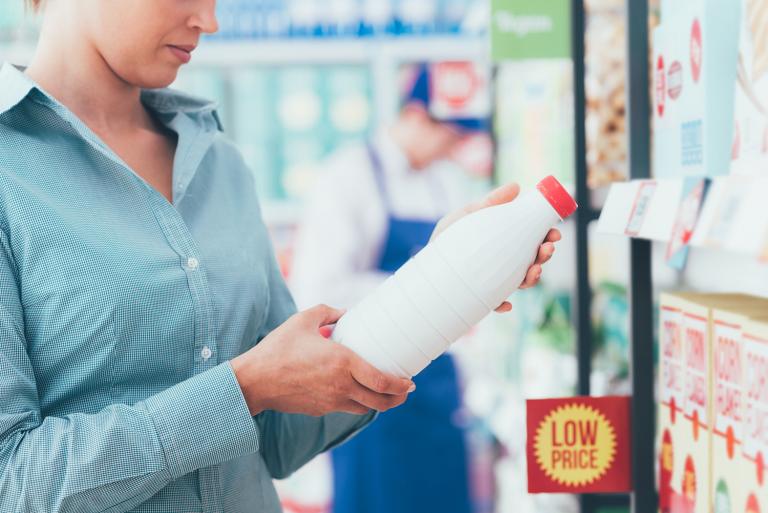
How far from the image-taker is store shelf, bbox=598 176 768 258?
76 centimetres

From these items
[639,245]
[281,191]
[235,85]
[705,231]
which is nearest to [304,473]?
[281,191]

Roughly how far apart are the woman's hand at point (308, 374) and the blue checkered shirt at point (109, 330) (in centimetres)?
3

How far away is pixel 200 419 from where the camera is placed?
111 cm

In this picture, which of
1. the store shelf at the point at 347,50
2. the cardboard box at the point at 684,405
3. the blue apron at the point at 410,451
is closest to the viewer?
the cardboard box at the point at 684,405

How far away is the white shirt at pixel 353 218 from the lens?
3559 millimetres

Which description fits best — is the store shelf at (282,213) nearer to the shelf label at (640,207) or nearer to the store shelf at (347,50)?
the store shelf at (347,50)

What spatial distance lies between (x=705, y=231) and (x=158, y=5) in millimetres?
738

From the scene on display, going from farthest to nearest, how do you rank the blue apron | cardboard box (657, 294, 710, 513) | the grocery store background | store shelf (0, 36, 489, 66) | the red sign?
store shelf (0, 36, 489, 66) → the blue apron → the grocery store background → the red sign → cardboard box (657, 294, 710, 513)

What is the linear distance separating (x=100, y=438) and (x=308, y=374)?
25 centimetres

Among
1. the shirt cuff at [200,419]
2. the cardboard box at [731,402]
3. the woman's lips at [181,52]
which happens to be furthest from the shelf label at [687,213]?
the woman's lips at [181,52]

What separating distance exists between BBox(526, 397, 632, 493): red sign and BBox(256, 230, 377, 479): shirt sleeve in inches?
10.3

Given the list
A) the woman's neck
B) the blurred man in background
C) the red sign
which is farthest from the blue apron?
Result: the woman's neck

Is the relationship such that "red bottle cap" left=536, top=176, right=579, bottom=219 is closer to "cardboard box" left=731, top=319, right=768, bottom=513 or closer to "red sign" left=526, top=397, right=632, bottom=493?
"cardboard box" left=731, top=319, right=768, bottom=513

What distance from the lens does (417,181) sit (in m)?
3.82
